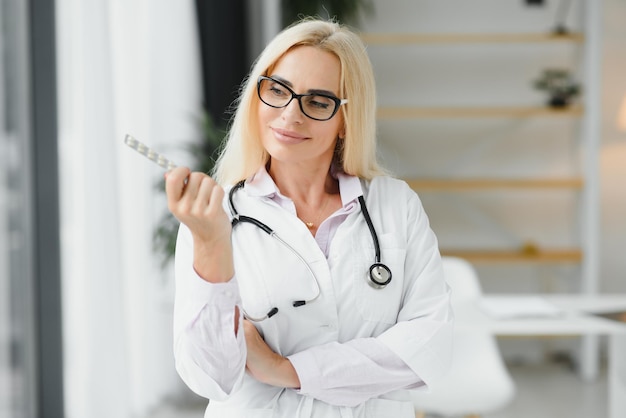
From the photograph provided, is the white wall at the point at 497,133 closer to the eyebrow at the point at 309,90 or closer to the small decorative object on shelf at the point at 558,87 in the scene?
the small decorative object on shelf at the point at 558,87

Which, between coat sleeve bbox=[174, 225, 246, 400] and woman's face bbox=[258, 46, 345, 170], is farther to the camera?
woman's face bbox=[258, 46, 345, 170]

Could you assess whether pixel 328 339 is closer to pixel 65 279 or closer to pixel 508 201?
pixel 65 279

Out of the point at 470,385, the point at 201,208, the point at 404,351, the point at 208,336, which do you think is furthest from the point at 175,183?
the point at 470,385

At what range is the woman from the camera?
1.26 m

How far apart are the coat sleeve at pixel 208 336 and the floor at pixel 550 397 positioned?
2.69 metres

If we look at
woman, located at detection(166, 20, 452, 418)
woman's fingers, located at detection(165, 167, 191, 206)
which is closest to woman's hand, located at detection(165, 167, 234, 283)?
woman's fingers, located at detection(165, 167, 191, 206)

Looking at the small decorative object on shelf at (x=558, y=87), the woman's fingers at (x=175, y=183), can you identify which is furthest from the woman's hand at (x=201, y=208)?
the small decorative object on shelf at (x=558, y=87)

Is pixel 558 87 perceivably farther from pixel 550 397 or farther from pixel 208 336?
pixel 208 336

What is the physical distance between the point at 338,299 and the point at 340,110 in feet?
1.01

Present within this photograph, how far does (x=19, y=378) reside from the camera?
277cm

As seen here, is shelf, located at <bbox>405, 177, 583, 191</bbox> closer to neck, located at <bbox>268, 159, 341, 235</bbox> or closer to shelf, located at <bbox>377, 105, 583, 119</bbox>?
shelf, located at <bbox>377, 105, 583, 119</bbox>

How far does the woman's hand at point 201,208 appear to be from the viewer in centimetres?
104

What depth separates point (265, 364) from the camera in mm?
1247

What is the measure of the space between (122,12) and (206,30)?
2.00ft
